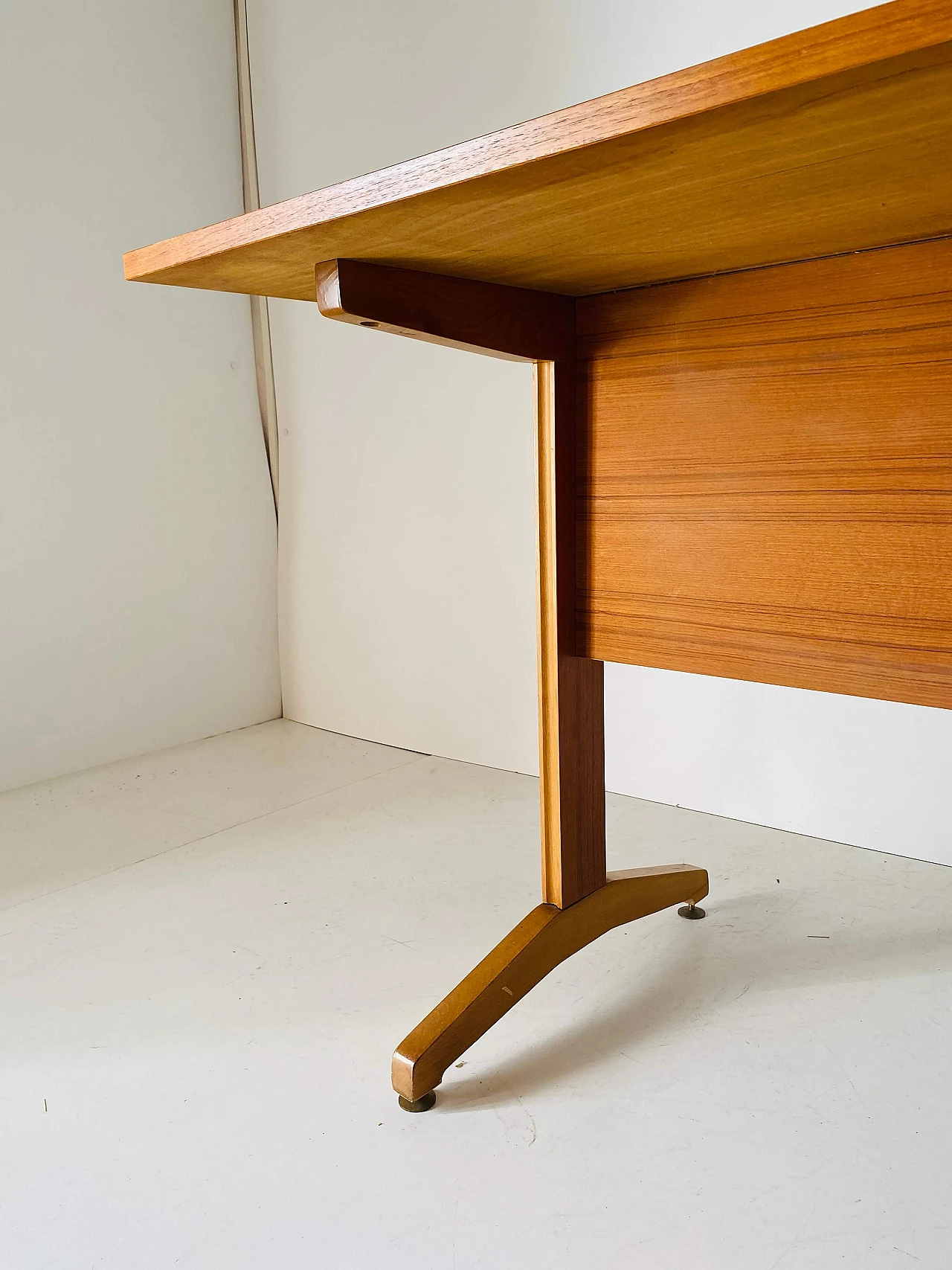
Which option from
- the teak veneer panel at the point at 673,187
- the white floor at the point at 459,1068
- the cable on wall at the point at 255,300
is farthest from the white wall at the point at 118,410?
the teak veneer panel at the point at 673,187

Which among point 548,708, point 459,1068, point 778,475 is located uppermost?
point 778,475

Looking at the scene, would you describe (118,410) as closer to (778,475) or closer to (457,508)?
(457,508)

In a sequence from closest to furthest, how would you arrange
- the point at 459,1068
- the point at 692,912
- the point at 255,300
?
the point at 459,1068
the point at 692,912
the point at 255,300

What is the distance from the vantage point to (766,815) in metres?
1.88

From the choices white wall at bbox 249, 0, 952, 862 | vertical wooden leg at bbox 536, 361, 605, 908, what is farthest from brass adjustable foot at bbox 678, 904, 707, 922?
white wall at bbox 249, 0, 952, 862

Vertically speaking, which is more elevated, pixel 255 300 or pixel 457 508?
pixel 255 300

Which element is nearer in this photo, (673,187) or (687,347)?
(673,187)

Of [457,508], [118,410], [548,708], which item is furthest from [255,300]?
[548,708]

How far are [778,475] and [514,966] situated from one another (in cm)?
60

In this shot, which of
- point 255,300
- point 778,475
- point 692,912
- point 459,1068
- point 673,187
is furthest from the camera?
point 255,300

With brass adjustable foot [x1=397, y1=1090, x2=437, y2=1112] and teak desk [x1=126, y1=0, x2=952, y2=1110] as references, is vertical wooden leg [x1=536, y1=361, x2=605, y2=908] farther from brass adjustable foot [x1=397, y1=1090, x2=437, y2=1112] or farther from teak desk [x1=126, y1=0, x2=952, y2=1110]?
brass adjustable foot [x1=397, y1=1090, x2=437, y2=1112]

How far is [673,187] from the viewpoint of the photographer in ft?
2.36

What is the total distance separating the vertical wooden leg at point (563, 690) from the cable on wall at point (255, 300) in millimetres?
1593

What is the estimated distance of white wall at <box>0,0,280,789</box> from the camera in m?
2.18
